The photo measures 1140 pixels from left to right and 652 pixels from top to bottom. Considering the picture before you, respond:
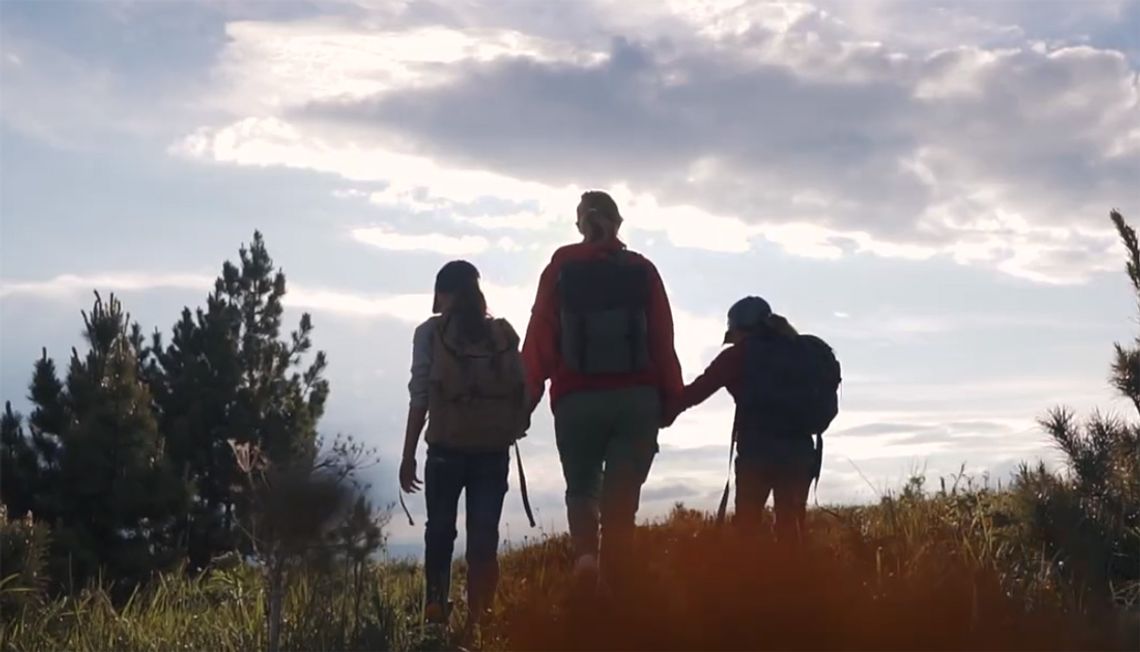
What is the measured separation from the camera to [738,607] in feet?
22.6

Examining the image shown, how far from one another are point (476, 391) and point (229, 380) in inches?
833

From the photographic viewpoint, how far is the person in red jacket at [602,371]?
7.42 m

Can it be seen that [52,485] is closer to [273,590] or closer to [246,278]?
[246,278]

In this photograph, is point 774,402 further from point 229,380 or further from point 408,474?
point 229,380

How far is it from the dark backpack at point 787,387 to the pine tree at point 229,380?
18655 millimetres

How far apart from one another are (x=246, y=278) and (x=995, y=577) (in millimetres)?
23668

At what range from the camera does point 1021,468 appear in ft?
25.0

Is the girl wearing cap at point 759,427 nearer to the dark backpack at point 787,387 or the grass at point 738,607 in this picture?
the dark backpack at point 787,387

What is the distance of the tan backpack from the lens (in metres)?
7.60

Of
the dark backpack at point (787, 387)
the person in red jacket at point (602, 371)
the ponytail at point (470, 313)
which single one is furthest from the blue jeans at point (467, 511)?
the dark backpack at point (787, 387)

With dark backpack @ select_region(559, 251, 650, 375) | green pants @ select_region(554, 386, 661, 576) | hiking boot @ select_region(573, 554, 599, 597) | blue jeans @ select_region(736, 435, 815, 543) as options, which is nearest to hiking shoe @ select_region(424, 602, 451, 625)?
hiking boot @ select_region(573, 554, 599, 597)

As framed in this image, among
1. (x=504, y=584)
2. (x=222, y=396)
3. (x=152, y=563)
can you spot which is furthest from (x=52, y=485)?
(x=504, y=584)

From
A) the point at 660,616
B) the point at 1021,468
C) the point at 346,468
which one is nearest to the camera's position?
the point at 346,468

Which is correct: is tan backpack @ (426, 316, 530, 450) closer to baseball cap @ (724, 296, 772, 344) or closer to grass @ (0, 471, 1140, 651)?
grass @ (0, 471, 1140, 651)
